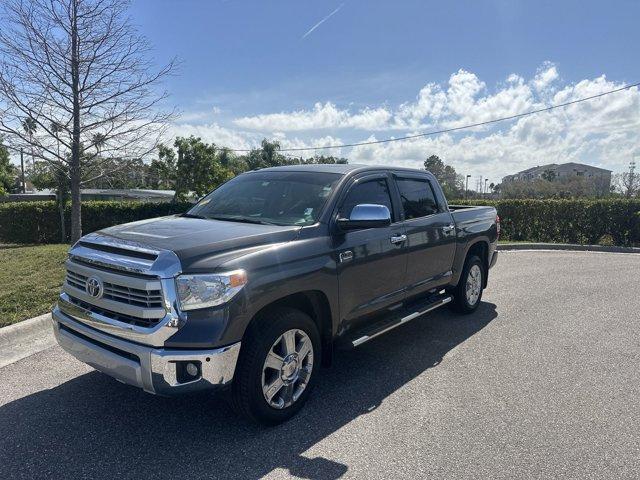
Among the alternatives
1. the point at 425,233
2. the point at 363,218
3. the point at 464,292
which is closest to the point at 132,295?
the point at 363,218

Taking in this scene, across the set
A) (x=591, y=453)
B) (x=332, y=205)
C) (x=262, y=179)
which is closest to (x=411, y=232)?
(x=332, y=205)

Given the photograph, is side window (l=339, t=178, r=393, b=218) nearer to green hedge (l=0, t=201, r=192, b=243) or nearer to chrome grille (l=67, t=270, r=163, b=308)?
chrome grille (l=67, t=270, r=163, b=308)

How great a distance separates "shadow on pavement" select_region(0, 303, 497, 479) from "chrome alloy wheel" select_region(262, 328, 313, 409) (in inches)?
7.9

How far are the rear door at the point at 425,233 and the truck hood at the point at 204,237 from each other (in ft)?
5.31

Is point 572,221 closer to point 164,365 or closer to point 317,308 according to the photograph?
point 317,308

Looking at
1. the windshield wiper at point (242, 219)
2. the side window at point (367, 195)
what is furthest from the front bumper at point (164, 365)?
Answer: the side window at point (367, 195)

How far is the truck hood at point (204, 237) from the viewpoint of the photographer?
301cm

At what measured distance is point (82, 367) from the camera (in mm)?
4328

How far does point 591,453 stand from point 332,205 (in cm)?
252

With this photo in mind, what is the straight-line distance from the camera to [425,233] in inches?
196

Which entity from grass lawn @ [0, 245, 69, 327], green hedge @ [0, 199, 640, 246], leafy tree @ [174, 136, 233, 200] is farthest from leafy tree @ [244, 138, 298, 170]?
grass lawn @ [0, 245, 69, 327]

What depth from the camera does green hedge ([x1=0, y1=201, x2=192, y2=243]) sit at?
14211mm

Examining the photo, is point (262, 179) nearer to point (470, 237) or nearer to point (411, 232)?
point (411, 232)

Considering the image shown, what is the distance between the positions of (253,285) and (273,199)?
1.35 metres
